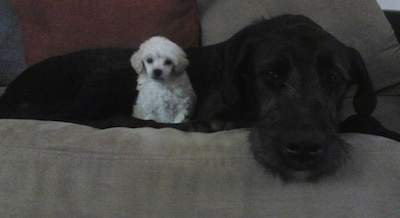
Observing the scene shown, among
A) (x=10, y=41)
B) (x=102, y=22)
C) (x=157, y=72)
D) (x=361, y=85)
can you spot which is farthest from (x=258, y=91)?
(x=10, y=41)

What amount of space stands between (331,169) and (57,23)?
1399 millimetres

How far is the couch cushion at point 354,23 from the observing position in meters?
1.91

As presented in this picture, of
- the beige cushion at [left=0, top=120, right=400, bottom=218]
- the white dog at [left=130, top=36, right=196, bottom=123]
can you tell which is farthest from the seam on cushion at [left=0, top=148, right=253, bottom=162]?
the white dog at [left=130, top=36, right=196, bottom=123]

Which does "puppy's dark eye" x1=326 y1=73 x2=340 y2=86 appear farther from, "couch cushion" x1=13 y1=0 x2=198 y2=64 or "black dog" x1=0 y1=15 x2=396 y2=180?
"couch cushion" x1=13 y1=0 x2=198 y2=64

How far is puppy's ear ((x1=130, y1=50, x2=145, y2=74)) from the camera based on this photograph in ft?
5.99

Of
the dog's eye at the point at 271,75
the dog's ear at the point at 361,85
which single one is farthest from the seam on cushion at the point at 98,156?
the dog's ear at the point at 361,85

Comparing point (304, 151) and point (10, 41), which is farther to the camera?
point (10, 41)

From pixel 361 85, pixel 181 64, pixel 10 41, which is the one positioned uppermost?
pixel 361 85

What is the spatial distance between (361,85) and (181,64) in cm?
64

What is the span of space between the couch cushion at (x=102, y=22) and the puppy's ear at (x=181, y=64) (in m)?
0.30

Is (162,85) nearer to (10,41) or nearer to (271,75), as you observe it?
(271,75)

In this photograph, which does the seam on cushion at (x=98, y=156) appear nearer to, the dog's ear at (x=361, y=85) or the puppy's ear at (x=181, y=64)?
the dog's ear at (x=361, y=85)

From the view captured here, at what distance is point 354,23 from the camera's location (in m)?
1.92

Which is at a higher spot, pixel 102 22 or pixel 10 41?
pixel 102 22
